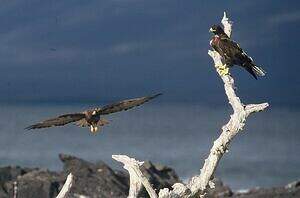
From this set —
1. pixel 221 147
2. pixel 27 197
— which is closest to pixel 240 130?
pixel 221 147

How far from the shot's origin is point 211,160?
11.0m

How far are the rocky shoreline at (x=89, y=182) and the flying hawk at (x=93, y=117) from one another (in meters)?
14.8

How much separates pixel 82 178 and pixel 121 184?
4.92 ft

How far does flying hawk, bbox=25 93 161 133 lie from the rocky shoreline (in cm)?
1477

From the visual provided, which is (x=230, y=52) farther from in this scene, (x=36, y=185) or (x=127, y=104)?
(x=36, y=185)

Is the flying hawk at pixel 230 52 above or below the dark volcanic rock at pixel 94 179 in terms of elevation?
below

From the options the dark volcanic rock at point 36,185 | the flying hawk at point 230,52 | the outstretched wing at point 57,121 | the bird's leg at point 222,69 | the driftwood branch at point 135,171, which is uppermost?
the dark volcanic rock at point 36,185

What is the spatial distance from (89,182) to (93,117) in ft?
55.4

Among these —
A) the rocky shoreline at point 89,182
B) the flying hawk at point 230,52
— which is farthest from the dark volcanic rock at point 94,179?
the flying hawk at point 230,52

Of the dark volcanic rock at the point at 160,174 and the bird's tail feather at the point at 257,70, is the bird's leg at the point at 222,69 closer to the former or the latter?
the bird's tail feather at the point at 257,70

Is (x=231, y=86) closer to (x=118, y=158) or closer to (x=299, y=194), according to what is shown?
(x=118, y=158)

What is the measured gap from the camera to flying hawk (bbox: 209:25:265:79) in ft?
39.1

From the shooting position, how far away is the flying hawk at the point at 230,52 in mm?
11930

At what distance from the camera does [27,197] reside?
26.5 metres
